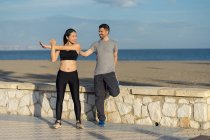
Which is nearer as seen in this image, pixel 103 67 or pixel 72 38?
pixel 72 38

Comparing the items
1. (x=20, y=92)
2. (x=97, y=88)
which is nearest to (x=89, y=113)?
(x=97, y=88)

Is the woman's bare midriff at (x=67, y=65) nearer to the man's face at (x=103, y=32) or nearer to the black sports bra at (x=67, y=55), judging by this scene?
the black sports bra at (x=67, y=55)

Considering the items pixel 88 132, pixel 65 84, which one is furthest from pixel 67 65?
pixel 88 132

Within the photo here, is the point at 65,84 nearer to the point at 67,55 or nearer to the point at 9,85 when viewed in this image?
the point at 67,55

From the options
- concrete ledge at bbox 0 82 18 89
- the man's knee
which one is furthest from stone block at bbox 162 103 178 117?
concrete ledge at bbox 0 82 18 89

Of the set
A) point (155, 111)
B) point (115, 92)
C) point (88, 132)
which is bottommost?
point (88, 132)

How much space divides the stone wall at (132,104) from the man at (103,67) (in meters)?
0.39

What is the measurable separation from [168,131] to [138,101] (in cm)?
94

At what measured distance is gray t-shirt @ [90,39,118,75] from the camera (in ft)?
26.6

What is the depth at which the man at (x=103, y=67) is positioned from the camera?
8109mm

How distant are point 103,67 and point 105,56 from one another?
0.64 feet

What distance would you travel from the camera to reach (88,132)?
7.61 meters

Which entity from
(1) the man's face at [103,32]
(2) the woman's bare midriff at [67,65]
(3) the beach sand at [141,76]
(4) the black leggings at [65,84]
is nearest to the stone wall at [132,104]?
(4) the black leggings at [65,84]

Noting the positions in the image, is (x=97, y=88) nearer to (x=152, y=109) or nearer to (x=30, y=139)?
(x=152, y=109)
